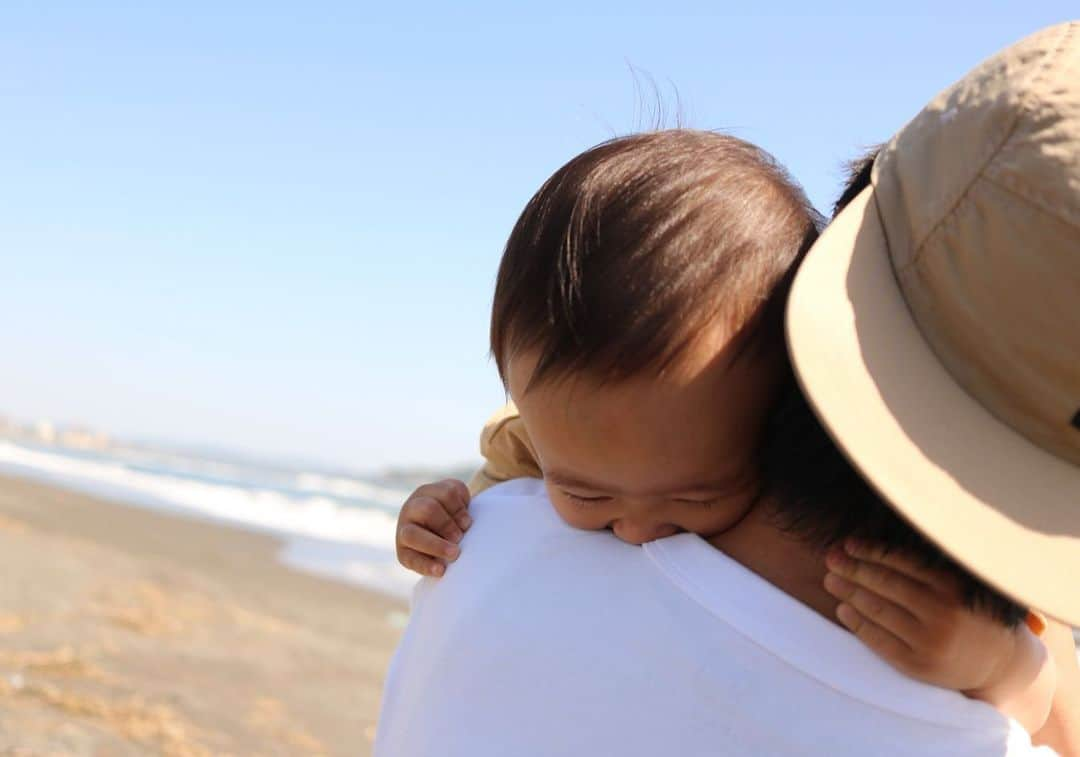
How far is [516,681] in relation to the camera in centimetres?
121

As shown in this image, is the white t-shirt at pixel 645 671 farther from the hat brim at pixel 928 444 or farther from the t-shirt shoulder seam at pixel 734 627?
the hat brim at pixel 928 444

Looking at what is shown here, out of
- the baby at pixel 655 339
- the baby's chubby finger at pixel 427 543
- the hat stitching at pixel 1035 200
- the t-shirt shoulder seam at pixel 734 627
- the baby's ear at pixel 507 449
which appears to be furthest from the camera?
the baby's ear at pixel 507 449

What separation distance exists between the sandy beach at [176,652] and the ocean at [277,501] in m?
1.03

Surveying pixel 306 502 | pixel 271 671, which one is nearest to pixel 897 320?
pixel 271 671

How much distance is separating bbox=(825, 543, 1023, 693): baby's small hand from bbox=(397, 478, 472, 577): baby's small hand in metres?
0.54

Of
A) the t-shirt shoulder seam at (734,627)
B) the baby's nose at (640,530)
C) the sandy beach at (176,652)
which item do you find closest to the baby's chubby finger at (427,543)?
the baby's nose at (640,530)

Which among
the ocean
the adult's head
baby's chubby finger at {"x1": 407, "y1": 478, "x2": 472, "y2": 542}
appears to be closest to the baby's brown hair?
the adult's head

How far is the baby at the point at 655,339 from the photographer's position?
1.30 meters

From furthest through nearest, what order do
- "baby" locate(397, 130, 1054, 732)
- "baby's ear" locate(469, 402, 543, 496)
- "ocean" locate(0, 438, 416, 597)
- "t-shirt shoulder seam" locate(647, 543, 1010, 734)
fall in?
"ocean" locate(0, 438, 416, 597) → "baby's ear" locate(469, 402, 543, 496) → "baby" locate(397, 130, 1054, 732) → "t-shirt shoulder seam" locate(647, 543, 1010, 734)

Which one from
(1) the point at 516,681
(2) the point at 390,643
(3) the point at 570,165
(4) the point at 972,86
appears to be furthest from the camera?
(2) the point at 390,643

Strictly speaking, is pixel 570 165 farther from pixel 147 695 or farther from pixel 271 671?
pixel 271 671

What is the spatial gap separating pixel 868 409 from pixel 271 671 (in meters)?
5.96

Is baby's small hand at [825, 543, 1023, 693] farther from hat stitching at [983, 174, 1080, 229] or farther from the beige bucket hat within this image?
hat stitching at [983, 174, 1080, 229]

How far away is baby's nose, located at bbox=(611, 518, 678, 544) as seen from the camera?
1.32 metres
